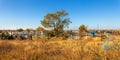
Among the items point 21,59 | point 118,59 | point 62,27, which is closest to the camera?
point 118,59

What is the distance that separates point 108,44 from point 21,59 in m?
3.02

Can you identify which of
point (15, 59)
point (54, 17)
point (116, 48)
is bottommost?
point (15, 59)

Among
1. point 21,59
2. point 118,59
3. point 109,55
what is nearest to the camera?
point 118,59

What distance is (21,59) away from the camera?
486 centimetres

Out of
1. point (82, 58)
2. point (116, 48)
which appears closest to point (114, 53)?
point (116, 48)

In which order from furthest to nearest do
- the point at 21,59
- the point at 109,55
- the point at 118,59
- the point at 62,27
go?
the point at 62,27, the point at 21,59, the point at 109,55, the point at 118,59

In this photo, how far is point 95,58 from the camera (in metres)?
4.15

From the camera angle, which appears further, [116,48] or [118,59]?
[116,48]

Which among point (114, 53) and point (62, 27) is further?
point (62, 27)

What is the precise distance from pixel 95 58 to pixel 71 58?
2.67 feet

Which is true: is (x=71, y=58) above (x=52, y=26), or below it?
below

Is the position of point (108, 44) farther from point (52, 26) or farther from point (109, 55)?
point (52, 26)

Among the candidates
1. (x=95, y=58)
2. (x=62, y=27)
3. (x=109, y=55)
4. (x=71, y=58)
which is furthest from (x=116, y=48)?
(x=62, y=27)

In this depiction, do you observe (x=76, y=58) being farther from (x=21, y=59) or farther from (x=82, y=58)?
(x=21, y=59)
